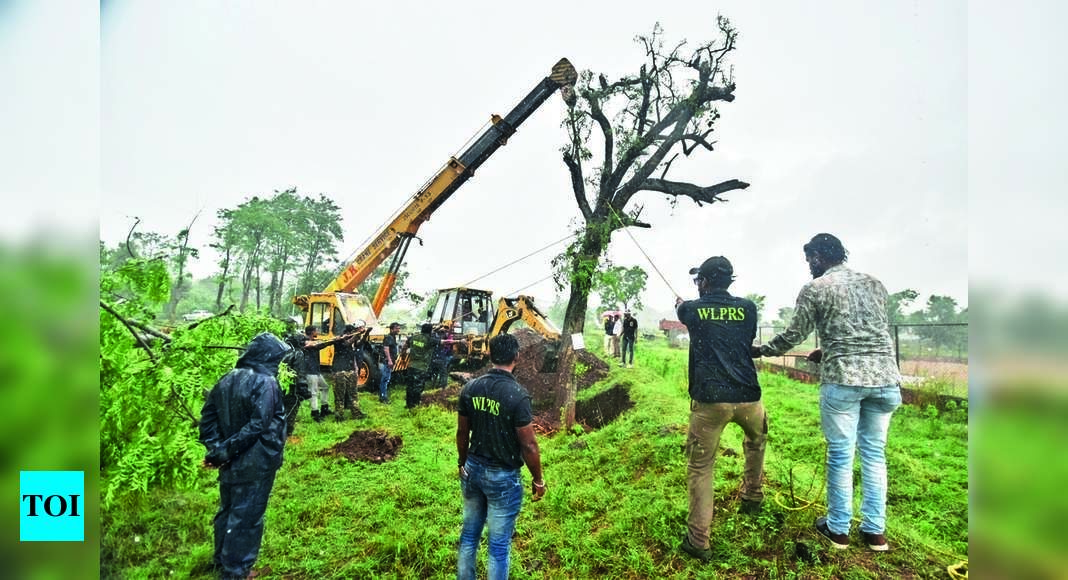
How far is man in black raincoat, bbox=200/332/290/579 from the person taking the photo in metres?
2.69

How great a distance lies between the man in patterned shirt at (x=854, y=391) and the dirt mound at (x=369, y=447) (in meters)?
4.52

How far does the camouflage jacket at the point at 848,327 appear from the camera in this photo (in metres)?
2.57

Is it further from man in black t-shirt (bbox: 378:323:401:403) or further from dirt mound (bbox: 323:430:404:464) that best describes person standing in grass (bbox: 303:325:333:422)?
dirt mound (bbox: 323:430:404:464)

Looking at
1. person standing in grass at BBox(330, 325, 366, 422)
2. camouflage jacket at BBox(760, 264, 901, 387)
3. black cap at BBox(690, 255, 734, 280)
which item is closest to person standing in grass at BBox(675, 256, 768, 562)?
black cap at BBox(690, 255, 734, 280)

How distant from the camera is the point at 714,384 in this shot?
281cm

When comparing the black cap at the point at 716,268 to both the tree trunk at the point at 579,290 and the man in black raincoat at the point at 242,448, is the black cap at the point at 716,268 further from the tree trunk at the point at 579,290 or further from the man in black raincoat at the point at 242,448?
the man in black raincoat at the point at 242,448

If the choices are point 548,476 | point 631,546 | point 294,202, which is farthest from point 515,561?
point 294,202

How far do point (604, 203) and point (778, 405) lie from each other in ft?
16.9

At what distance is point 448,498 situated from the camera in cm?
408

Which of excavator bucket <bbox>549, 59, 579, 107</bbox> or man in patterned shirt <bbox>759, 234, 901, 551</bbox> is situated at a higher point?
excavator bucket <bbox>549, 59, 579, 107</bbox>

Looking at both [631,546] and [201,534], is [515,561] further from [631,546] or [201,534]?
[201,534]

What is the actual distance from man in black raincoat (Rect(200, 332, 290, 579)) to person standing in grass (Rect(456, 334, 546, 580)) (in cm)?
130

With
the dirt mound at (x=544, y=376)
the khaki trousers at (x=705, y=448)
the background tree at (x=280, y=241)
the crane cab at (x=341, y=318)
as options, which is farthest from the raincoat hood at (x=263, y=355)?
the background tree at (x=280, y=241)

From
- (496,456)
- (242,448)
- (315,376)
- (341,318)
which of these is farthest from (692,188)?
(341,318)
